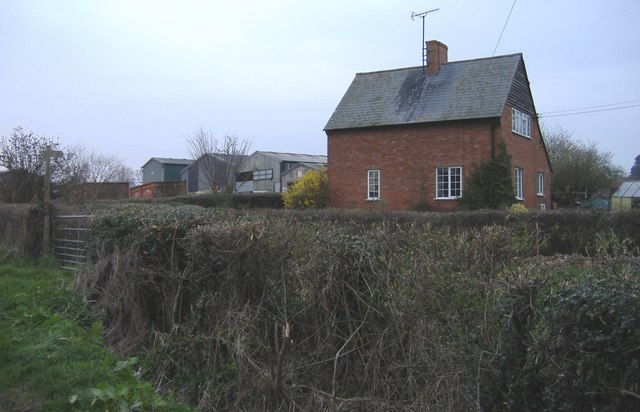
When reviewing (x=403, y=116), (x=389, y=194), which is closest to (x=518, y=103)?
(x=403, y=116)

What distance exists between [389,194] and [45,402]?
969 inches

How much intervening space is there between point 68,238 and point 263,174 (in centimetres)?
4829

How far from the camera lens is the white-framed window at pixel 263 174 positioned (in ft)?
203

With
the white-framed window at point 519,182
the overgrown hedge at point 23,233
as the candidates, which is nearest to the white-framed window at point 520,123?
the white-framed window at point 519,182

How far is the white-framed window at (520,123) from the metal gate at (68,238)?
70.1 ft

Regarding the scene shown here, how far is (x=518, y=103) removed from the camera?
29.2 meters

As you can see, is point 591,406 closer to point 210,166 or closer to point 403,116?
point 403,116

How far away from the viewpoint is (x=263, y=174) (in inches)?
2464

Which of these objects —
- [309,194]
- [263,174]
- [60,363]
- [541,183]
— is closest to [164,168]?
[263,174]

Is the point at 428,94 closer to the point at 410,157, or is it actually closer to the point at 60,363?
the point at 410,157

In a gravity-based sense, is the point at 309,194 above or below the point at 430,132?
below

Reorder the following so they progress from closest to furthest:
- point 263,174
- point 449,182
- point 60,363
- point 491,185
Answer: point 60,363, point 491,185, point 449,182, point 263,174

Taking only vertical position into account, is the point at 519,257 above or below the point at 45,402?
above

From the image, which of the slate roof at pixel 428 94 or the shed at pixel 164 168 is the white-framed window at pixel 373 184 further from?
the shed at pixel 164 168
